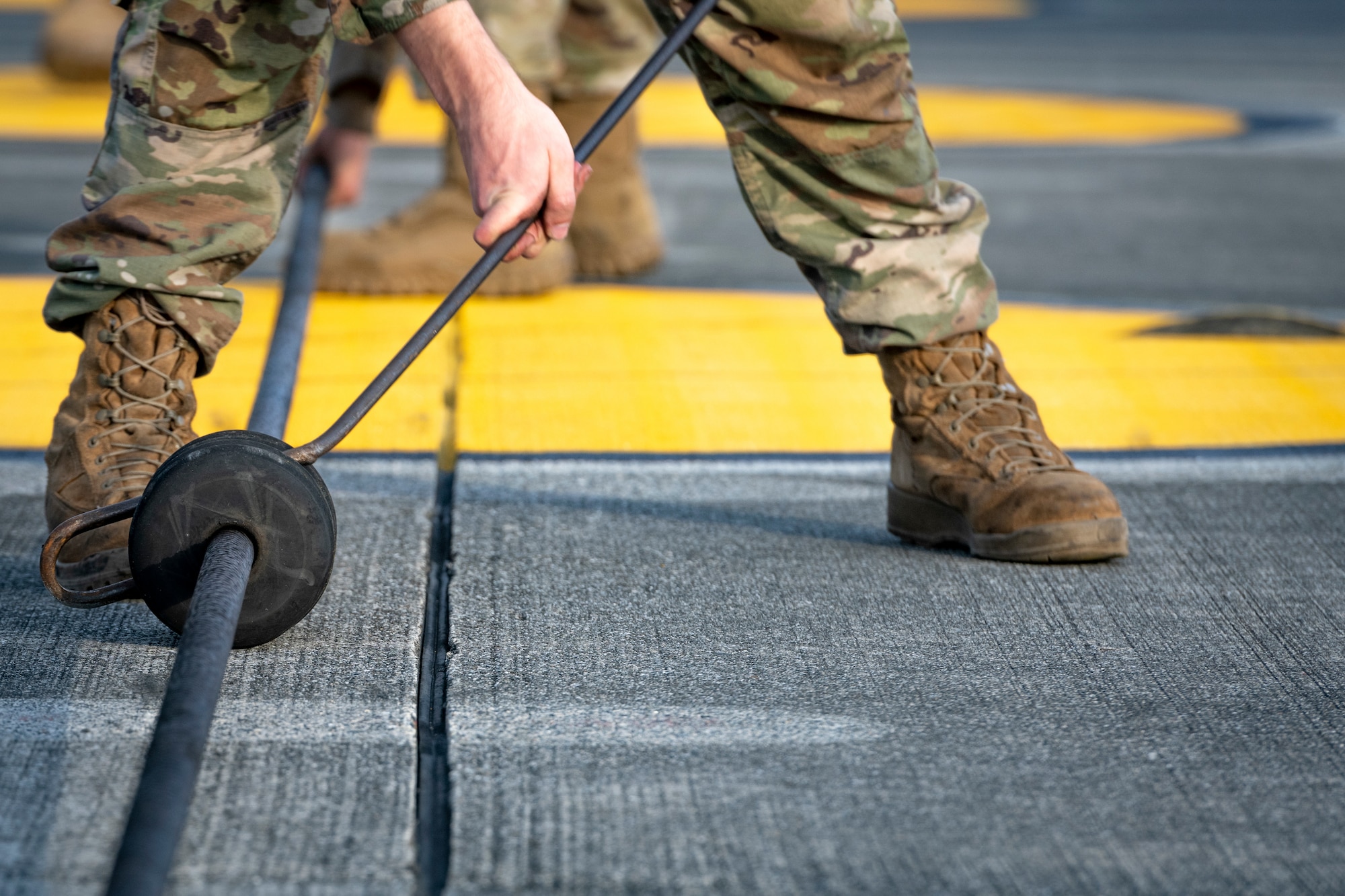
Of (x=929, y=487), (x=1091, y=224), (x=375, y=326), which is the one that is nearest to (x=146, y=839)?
(x=929, y=487)

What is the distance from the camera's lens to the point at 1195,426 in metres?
2.41

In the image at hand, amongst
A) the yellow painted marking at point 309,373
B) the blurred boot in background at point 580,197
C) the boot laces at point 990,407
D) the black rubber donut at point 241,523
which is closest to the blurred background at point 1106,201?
the blurred boot in background at point 580,197

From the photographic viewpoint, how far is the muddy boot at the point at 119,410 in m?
1.66

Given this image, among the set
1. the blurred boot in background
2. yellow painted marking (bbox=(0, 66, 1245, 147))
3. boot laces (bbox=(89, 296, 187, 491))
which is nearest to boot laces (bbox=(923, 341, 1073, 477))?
boot laces (bbox=(89, 296, 187, 491))

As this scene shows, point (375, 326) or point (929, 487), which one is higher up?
point (929, 487)

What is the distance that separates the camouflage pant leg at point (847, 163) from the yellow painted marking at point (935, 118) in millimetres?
3498

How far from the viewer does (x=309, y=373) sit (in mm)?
2635

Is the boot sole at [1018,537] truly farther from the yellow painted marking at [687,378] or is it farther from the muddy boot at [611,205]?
the muddy boot at [611,205]

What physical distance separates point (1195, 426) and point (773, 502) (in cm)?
80

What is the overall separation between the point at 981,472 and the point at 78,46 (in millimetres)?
5903

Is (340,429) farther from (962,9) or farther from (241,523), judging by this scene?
(962,9)

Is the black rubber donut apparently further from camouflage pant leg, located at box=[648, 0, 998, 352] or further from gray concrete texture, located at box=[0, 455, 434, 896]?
camouflage pant leg, located at box=[648, 0, 998, 352]

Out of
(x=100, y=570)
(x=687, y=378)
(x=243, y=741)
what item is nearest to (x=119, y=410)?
(x=100, y=570)

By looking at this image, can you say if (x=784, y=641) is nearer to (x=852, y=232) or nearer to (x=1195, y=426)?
(x=852, y=232)
